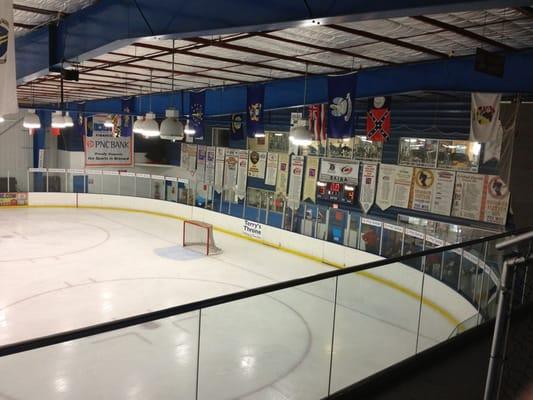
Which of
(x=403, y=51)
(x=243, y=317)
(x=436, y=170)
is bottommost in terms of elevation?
(x=243, y=317)

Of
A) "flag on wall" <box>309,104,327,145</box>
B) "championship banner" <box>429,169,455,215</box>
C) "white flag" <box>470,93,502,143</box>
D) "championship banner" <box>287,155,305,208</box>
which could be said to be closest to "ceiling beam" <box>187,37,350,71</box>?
"flag on wall" <box>309,104,327,145</box>

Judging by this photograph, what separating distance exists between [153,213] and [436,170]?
1173 centimetres

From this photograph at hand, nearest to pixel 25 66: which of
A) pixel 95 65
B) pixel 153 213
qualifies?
pixel 95 65

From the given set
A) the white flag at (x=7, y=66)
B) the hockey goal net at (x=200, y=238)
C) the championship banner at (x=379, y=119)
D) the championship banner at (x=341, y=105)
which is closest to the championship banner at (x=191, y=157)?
the hockey goal net at (x=200, y=238)

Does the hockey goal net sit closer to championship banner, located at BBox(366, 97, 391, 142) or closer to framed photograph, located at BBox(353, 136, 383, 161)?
championship banner, located at BBox(366, 97, 391, 142)

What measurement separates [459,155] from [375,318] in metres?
7.83

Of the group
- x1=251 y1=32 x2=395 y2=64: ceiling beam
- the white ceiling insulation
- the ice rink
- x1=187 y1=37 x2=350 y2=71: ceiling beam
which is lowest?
the ice rink

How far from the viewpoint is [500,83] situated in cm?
824

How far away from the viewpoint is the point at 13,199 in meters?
19.8

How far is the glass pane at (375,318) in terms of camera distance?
18.6ft

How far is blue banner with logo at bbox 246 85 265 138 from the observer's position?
12.2 metres

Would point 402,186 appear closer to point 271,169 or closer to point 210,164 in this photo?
point 271,169

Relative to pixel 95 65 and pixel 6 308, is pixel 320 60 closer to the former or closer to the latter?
pixel 95 65

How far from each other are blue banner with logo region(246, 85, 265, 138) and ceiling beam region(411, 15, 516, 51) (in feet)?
19.0
